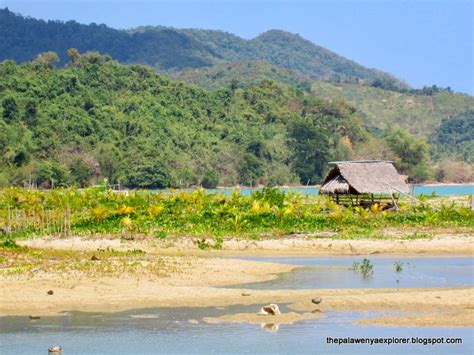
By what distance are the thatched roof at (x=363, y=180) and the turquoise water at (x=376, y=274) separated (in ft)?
37.1

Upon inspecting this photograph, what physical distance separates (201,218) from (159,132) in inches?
2291

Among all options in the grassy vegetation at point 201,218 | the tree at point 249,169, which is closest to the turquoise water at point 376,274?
the grassy vegetation at point 201,218

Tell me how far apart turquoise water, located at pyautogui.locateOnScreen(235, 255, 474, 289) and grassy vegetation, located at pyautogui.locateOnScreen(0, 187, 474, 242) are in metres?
3.38

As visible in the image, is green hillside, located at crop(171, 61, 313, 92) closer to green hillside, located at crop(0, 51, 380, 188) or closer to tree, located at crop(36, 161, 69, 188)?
green hillside, located at crop(0, 51, 380, 188)

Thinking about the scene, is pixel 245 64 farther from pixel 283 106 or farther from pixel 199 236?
pixel 199 236

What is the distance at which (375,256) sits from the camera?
91.2 feet

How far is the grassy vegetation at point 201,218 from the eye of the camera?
30.8 m

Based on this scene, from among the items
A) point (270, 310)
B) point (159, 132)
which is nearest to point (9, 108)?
point (159, 132)

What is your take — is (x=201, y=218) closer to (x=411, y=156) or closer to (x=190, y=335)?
(x=190, y=335)

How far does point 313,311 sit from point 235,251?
1123 centimetres

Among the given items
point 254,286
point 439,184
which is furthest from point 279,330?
point 439,184

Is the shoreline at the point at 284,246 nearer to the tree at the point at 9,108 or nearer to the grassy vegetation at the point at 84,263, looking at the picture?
the grassy vegetation at the point at 84,263

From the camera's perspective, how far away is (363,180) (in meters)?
39.4

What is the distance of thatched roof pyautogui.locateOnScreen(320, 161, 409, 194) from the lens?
128 feet
